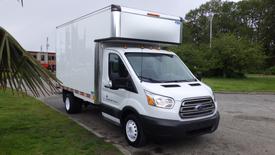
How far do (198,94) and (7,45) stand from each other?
3.50 meters

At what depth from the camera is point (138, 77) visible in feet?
16.7

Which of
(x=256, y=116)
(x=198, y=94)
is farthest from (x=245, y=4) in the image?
(x=198, y=94)

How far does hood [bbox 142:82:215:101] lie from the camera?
4.61 m

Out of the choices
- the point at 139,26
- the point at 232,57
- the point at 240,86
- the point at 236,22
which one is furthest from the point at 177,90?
the point at 236,22

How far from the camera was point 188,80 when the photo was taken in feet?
18.2

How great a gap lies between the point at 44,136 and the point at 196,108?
342 centimetres

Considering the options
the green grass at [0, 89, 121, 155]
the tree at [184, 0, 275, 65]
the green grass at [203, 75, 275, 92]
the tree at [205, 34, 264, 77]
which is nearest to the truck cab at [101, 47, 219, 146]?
the green grass at [0, 89, 121, 155]

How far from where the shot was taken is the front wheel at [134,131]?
4.93 metres

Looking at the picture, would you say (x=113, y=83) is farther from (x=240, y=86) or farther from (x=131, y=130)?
(x=240, y=86)

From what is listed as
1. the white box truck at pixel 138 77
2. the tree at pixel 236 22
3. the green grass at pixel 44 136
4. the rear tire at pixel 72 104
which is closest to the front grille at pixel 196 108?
the white box truck at pixel 138 77

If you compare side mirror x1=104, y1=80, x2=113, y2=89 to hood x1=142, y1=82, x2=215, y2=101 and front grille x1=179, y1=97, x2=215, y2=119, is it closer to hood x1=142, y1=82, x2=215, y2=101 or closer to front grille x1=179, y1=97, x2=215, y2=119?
hood x1=142, y1=82, x2=215, y2=101

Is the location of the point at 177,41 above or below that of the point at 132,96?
above

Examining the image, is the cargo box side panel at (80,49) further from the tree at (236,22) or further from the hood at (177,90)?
the tree at (236,22)

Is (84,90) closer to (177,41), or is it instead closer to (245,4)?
(177,41)
